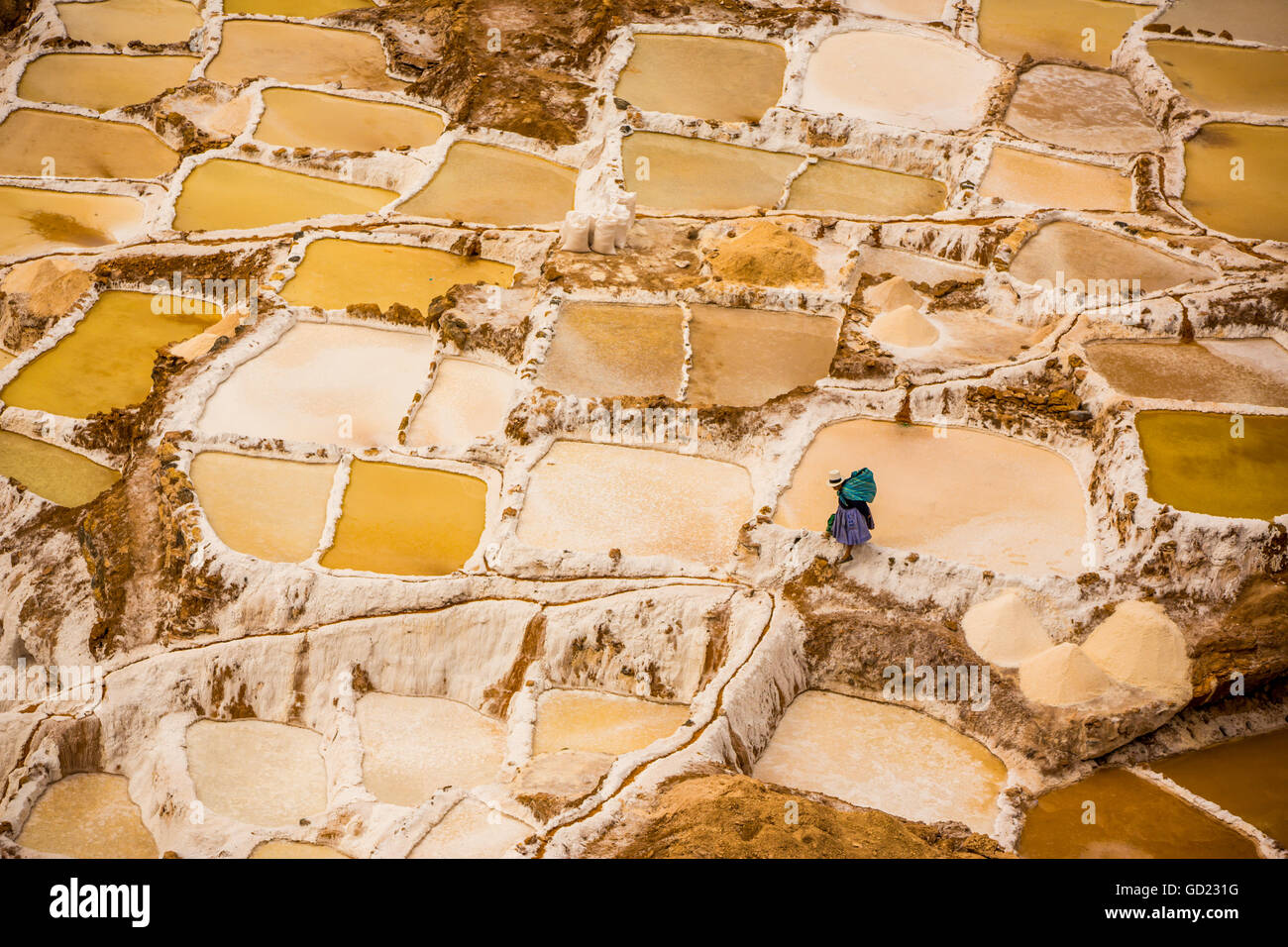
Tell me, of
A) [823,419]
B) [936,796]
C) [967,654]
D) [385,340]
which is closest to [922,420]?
[823,419]

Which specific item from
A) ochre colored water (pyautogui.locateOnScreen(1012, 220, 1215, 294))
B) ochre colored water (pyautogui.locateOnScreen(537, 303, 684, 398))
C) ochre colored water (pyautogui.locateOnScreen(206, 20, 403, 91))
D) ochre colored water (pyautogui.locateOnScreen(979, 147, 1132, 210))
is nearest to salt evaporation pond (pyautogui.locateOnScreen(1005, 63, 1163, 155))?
ochre colored water (pyautogui.locateOnScreen(979, 147, 1132, 210))

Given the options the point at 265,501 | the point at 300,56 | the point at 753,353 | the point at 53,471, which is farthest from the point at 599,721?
the point at 300,56

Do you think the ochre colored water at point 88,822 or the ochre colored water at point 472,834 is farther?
the ochre colored water at point 88,822

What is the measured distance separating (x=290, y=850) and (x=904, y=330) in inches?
584

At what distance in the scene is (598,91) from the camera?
36.8m

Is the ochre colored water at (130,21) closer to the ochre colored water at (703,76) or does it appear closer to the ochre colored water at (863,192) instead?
the ochre colored water at (703,76)

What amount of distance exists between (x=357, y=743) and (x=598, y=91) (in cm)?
2150

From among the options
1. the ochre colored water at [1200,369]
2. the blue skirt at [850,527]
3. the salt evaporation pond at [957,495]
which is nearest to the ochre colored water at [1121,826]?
the salt evaporation pond at [957,495]

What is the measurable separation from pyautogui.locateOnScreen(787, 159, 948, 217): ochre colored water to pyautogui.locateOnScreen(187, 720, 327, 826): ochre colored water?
17576 millimetres

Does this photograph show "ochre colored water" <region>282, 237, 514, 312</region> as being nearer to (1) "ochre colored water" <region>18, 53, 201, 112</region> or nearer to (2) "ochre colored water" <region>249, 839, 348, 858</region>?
(1) "ochre colored water" <region>18, 53, 201, 112</region>

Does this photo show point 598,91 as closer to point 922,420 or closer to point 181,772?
point 922,420

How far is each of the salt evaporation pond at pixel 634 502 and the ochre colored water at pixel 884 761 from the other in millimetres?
3236

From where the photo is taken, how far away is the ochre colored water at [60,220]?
33969mm

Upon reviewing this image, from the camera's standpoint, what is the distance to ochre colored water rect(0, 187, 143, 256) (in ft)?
111
